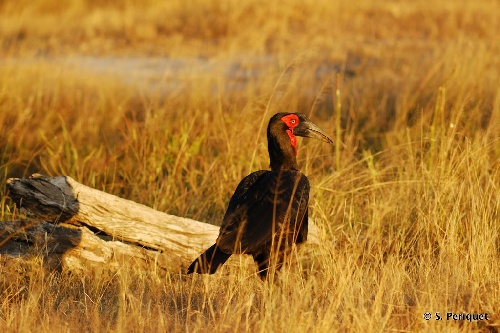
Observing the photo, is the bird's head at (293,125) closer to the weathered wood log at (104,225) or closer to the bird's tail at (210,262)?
the weathered wood log at (104,225)

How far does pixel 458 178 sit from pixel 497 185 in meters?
0.24

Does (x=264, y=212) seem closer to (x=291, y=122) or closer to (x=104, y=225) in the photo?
(x=291, y=122)

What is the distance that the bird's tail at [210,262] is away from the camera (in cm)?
469

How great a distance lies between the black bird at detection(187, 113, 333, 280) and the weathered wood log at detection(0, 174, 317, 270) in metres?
0.48

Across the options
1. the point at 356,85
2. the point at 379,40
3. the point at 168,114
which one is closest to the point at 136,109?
the point at 168,114

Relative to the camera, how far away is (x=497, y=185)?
19.1 feet

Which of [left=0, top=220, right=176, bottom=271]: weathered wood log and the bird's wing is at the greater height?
the bird's wing

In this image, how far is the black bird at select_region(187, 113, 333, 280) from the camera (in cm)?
477

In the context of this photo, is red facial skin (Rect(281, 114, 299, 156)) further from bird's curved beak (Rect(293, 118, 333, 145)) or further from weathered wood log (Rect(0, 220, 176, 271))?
weathered wood log (Rect(0, 220, 176, 271))

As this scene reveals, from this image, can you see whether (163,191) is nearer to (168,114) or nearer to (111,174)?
(111,174)

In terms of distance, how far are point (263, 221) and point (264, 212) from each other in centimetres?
6

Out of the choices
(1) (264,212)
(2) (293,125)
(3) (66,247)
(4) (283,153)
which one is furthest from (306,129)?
(3) (66,247)

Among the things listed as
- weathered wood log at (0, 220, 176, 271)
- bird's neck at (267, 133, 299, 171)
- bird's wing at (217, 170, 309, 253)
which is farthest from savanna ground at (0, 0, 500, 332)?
bird's neck at (267, 133, 299, 171)

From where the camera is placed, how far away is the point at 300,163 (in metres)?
6.86
